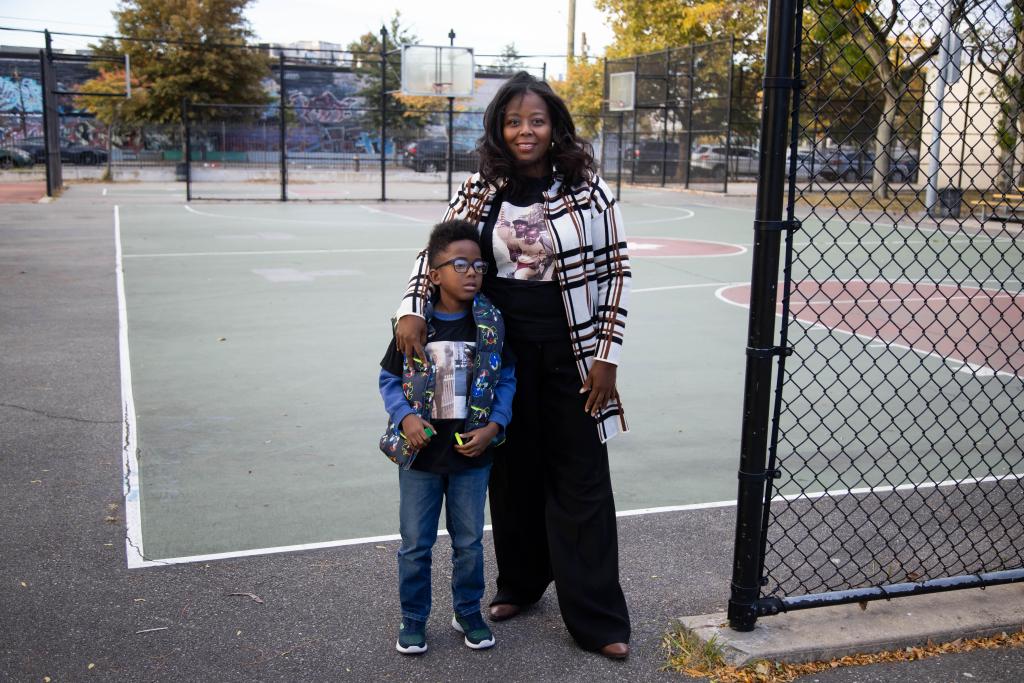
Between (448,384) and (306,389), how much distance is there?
412 cm

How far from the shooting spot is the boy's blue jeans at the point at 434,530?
3.48 metres

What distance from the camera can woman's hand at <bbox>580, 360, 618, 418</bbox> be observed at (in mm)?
3410

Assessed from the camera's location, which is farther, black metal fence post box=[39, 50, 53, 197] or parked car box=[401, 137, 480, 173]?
parked car box=[401, 137, 480, 173]

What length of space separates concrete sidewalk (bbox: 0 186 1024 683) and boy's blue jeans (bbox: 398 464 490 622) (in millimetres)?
205

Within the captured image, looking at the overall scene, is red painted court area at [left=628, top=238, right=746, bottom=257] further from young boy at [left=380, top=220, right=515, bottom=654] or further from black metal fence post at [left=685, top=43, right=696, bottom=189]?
black metal fence post at [left=685, top=43, right=696, bottom=189]

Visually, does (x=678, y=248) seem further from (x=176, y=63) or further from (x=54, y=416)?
(x=176, y=63)

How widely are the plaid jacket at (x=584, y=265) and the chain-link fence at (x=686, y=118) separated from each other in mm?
28104

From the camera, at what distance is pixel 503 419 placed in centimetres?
340

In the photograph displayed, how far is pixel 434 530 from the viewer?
355 cm

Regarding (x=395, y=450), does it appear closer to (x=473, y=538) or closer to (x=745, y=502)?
(x=473, y=538)

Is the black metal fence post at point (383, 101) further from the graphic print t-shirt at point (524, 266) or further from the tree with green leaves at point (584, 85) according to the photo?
the graphic print t-shirt at point (524, 266)

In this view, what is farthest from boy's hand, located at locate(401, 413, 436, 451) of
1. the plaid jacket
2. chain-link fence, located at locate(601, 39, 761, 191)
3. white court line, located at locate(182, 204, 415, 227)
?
chain-link fence, located at locate(601, 39, 761, 191)

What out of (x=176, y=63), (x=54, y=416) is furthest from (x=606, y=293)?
(x=176, y=63)

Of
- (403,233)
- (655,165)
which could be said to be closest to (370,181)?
(655,165)
